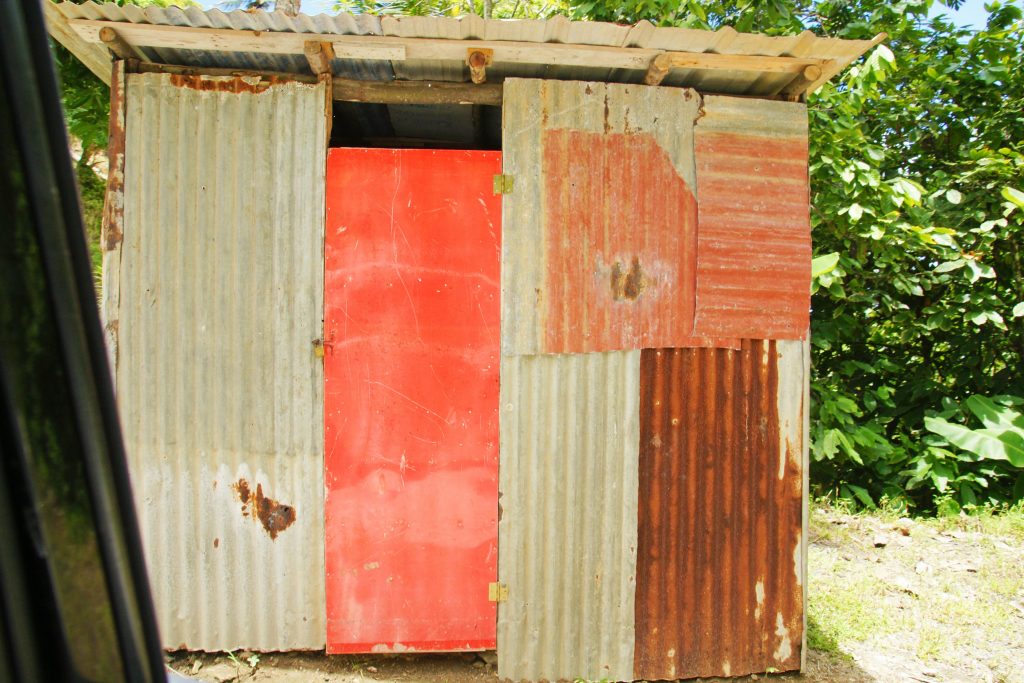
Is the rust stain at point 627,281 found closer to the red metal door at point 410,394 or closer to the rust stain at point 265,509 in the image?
the red metal door at point 410,394

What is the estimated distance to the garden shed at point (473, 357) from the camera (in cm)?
354

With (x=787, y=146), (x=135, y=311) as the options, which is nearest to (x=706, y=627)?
(x=787, y=146)

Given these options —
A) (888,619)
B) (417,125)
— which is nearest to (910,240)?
(888,619)

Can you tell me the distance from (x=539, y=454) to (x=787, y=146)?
7.07 feet

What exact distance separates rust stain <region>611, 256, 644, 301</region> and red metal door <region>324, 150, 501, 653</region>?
2.05 ft

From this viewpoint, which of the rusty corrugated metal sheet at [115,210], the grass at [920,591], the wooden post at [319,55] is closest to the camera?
the wooden post at [319,55]

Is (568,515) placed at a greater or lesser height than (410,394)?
lesser

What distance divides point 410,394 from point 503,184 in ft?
3.99

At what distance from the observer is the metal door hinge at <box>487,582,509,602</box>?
3.64m

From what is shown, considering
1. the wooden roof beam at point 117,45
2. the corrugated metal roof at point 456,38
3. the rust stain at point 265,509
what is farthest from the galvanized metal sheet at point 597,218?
the wooden roof beam at point 117,45

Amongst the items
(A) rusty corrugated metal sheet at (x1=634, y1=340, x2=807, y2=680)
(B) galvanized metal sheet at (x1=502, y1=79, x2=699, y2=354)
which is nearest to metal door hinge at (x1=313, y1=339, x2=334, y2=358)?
(B) galvanized metal sheet at (x1=502, y1=79, x2=699, y2=354)

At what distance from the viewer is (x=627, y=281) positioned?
12.0 ft

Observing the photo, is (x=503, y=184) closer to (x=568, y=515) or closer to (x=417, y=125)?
Result: (x=417, y=125)

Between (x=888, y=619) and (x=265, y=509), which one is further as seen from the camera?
(x=888, y=619)
